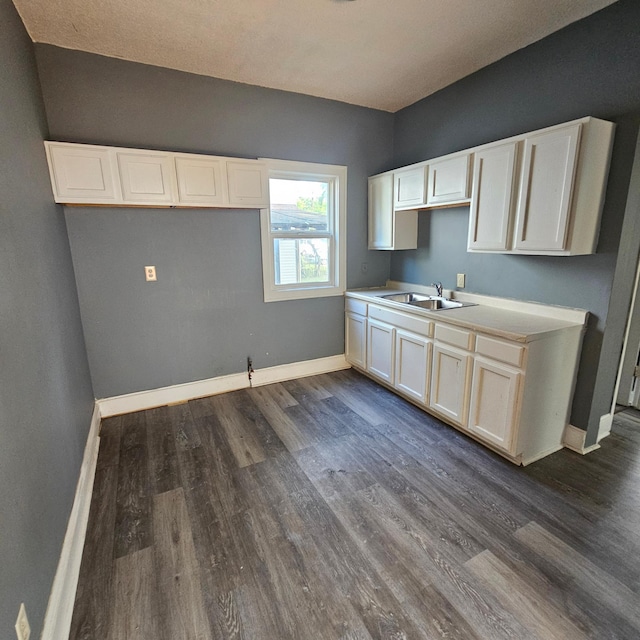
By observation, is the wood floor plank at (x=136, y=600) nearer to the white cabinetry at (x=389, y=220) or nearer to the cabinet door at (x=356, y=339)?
the cabinet door at (x=356, y=339)

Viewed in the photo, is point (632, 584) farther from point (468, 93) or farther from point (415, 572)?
point (468, 93)

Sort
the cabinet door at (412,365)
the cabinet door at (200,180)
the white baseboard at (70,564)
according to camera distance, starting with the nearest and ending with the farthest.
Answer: the white baseboard at (70,564) → the cabinet door at (200,180) → the cabinet door at (412,365)

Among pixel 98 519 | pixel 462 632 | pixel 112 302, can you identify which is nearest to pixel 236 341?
pixel 112 302

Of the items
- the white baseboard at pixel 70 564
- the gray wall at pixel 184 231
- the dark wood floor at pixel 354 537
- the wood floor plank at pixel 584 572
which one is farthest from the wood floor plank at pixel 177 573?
the wood floor plank at pixel 584 572

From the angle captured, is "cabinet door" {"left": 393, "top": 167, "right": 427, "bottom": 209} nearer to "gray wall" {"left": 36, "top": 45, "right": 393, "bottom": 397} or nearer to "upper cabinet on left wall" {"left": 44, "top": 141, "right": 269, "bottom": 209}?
"gray wall" {"left": 36, "top": 45, "right": 393, "bottom": 397}

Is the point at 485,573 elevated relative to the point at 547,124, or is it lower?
lower

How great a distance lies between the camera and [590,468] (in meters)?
2.24

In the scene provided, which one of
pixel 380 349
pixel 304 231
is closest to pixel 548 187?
pixel 380 349

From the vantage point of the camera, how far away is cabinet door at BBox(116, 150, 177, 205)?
252 cm

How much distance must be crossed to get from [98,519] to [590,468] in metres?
2.97

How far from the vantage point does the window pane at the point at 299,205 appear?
3398 millimetres

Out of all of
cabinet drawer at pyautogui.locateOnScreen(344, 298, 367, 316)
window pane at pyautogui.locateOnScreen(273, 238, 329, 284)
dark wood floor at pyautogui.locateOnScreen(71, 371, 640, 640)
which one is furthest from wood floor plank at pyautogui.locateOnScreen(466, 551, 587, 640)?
window pane at pyautogui.locateOnScreen(273, 238, 329, 284)

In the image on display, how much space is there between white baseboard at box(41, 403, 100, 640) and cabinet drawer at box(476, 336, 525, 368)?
2.46 meters

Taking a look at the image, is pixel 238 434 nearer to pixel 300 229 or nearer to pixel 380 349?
pixel 380 349
